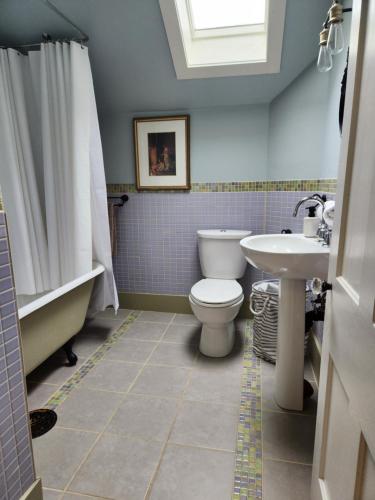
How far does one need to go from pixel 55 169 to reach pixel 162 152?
0.89m

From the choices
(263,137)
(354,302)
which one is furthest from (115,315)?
(354,302)

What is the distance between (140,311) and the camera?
2871 millimetres

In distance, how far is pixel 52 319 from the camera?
5.67 feet

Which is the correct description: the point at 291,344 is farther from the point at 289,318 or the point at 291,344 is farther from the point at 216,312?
the point at 216,312

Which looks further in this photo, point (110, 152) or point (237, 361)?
point (110, 152)

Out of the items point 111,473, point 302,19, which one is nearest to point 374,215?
point 111,473

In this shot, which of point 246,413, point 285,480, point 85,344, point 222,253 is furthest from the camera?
point 222,253

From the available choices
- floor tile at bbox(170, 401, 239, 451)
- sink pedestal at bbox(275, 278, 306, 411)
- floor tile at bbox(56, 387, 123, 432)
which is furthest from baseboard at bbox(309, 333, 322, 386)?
floor tile at bbox(56, 387, 123, 432)

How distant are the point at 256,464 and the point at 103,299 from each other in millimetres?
1491

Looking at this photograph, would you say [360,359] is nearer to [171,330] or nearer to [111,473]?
[111,473]

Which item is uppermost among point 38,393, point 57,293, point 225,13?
point 225,13

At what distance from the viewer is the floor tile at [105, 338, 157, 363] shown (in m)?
2.10

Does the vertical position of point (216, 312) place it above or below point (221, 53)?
below

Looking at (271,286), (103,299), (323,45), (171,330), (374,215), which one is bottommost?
(171,330)
